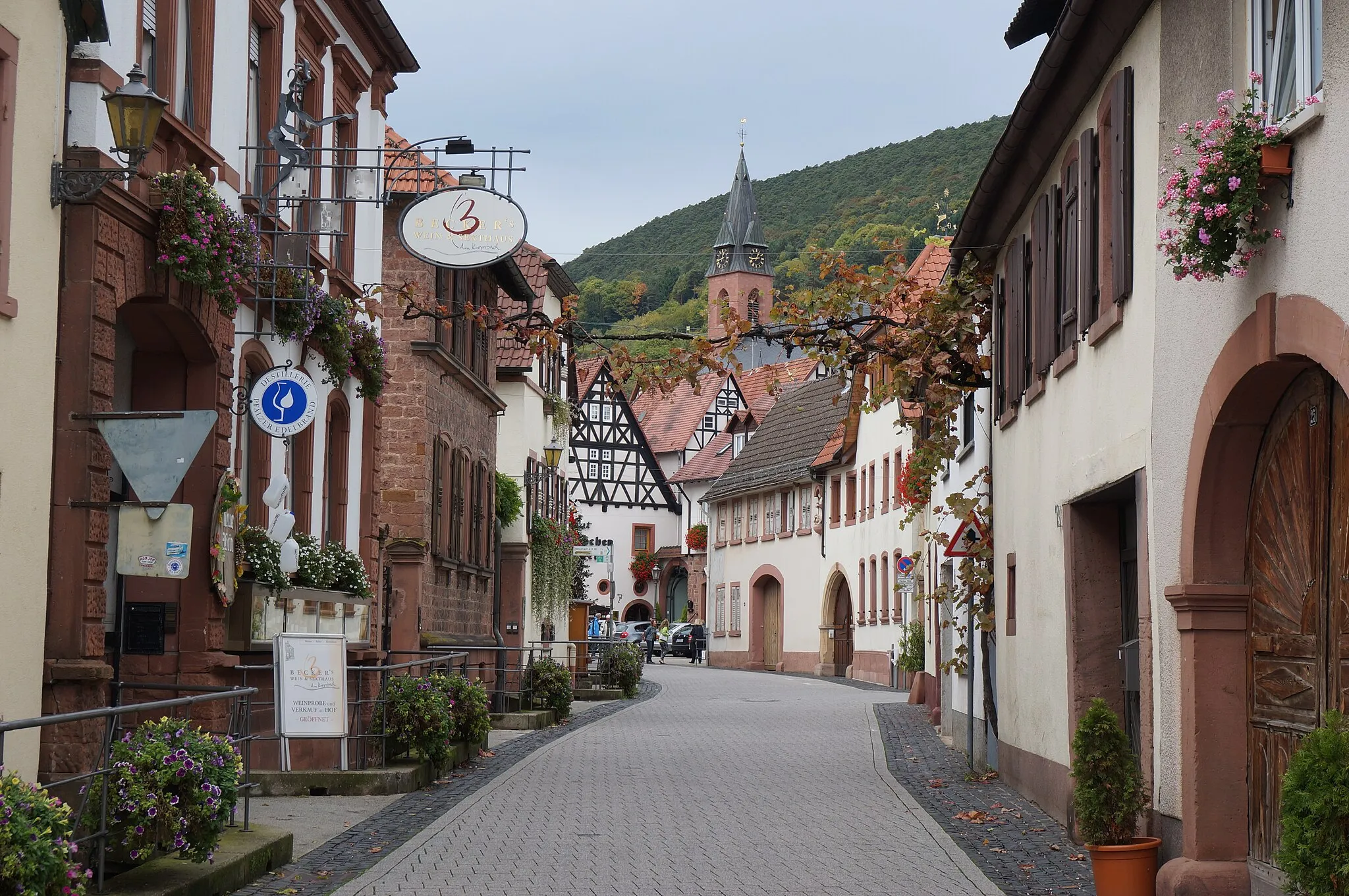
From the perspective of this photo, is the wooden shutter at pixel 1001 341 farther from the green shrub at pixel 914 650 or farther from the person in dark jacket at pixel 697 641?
the person in dark jacket at pixel 697 641

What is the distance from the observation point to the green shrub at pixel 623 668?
110 feet

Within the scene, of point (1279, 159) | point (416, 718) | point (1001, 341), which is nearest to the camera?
point (1279, 159)

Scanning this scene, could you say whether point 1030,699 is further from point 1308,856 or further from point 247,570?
point 1308,856

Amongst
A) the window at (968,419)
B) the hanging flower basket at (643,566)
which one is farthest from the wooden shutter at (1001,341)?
the hanging flower basket at (643,566)

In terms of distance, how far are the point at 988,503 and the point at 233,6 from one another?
30.3 ft

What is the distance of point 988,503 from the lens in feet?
61.8

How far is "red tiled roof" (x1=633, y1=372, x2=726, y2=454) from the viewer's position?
77.0m

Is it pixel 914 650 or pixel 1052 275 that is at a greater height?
pixel 1052 275

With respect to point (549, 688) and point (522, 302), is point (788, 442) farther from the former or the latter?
point (549, 688)

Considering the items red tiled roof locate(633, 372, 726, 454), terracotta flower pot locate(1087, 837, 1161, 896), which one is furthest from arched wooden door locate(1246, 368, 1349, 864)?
red tiled roof locate(633, 372, 726, 454)

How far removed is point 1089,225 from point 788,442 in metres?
44.9

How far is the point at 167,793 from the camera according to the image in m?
8.54

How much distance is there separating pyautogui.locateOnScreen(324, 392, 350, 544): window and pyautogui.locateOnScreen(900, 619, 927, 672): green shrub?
650 inches

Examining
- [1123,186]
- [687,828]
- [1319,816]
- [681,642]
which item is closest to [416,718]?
[687,828]
